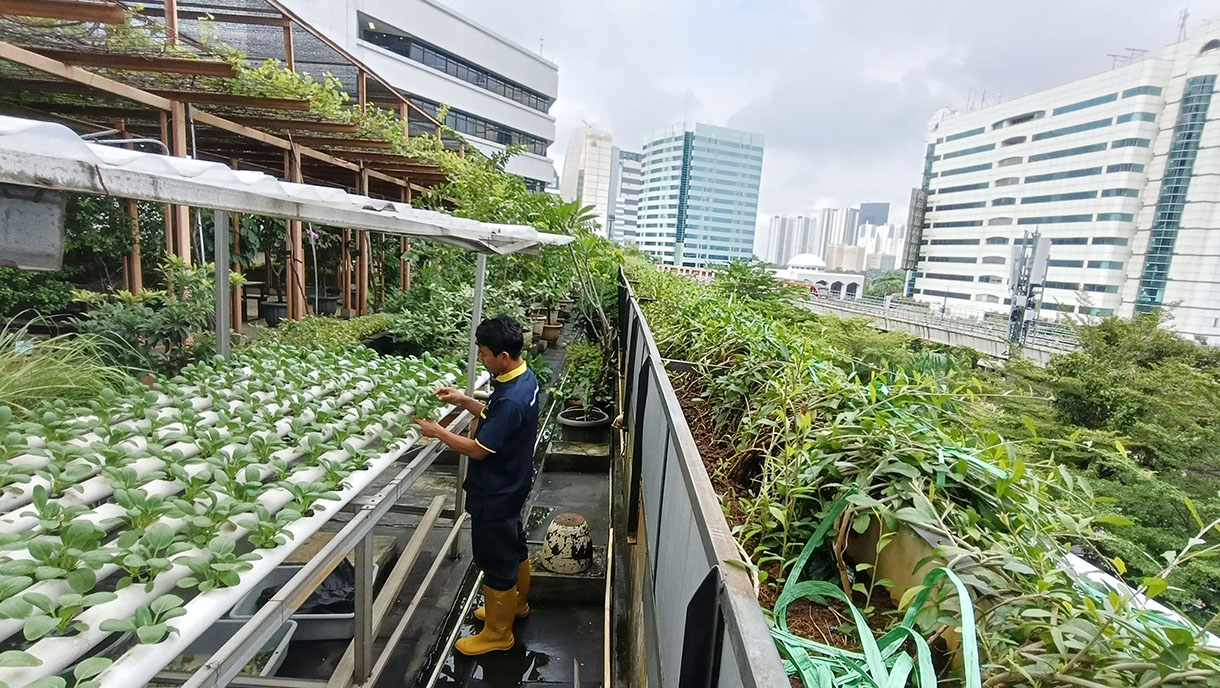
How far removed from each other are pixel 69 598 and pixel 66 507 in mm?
526

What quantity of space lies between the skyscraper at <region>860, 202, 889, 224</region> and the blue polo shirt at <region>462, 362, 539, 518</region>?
611 ft

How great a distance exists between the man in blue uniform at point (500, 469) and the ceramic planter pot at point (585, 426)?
9.29 ft

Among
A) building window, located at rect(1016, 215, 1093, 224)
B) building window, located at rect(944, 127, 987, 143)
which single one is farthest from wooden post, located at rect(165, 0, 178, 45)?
building window, located at rect(944, 127, 987, 143)

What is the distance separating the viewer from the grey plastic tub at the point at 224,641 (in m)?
2.37

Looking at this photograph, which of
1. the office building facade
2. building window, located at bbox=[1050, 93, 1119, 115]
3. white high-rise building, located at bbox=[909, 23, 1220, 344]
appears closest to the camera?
the office building facade

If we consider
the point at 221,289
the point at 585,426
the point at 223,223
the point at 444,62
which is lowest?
the point at 585,426

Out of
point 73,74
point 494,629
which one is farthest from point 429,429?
point 73,74

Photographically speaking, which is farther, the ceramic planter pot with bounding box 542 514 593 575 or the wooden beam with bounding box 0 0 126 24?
the ceramic planter pot with bounding box 542 514 593 575

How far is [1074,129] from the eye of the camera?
2366 inches

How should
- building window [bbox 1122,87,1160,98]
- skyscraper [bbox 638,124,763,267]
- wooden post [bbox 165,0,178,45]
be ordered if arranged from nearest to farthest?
wooden post [bbox 165,0,178,45] < building window [bbox 1122,87,1160,98] < skyscraper [bbox 638,124,763,267]

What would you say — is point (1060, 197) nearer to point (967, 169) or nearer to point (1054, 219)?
point (1054, 219)

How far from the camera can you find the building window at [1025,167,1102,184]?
57.6 meters

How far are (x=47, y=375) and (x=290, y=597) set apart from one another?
7.35ft

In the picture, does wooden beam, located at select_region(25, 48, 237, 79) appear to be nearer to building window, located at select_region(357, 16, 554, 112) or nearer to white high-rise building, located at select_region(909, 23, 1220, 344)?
building window, located at select_region(357, 16, 554, 112)
